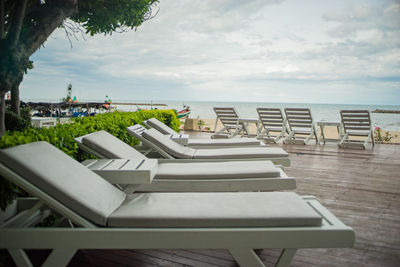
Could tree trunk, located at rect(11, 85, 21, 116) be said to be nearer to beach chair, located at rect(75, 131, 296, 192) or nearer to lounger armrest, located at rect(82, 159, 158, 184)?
beach chair, located at rect(75, 131, 296, 192)

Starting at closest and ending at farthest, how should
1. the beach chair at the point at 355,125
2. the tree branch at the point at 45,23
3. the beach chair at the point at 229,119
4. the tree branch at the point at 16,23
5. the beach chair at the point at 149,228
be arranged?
the beach chair at the point at 149,228 < the tree branch at the point at 16,23 < the beach chair at the point at 355,125 < the tree branch at the point at 45,23 < the beach chair at the point at 229,119

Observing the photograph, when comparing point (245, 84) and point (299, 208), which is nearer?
point (299, 208)

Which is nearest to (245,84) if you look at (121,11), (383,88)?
(383,88)

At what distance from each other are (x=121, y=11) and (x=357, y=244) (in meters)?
8.99

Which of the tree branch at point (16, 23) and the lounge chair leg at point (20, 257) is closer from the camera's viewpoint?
the lounge chair leg at point (20, 257)

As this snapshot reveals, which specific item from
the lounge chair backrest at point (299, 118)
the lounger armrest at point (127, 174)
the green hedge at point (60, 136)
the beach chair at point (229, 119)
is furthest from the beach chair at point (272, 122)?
the lounger armrest at point (127, 174)

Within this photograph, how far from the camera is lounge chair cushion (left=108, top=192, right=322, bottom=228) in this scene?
1410mm

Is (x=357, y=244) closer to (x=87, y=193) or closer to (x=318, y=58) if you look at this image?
(x=87, y=193)

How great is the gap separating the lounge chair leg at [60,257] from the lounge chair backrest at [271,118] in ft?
22.0

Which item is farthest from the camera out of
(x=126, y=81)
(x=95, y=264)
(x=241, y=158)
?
(x=126, y=81)

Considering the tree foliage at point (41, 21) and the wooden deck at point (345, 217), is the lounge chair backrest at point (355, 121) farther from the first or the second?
the tree foliage at point (41, 21)

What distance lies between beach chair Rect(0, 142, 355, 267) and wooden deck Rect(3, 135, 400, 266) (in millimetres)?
508

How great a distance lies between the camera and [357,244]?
2082 mm

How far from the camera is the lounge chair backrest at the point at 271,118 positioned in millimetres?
7648
